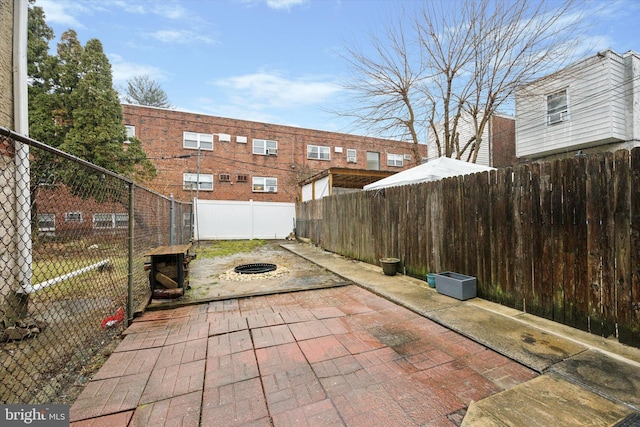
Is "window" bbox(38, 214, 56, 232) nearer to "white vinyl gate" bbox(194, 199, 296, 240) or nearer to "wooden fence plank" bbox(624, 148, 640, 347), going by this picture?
"wooden fence plank" bbox(624, 148, 640, 347)

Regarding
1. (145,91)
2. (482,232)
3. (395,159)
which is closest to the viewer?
(482,232)

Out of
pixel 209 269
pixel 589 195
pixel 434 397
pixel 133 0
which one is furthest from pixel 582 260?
pixel 133 0

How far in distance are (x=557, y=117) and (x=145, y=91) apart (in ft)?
93.0

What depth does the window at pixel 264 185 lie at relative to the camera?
16.2 metres

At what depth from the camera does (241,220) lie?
13.3 meters

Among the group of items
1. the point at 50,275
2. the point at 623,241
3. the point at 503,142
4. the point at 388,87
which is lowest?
the point at 50,275

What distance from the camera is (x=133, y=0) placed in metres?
6.07

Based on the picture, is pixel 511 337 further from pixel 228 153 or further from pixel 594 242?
pixel 228 153

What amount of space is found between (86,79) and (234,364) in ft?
39.9

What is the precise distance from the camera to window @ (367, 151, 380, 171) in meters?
19.7

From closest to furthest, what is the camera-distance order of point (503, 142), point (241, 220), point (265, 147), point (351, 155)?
point (503, 142)
point (241, 220)
point (265, 147)
point (351, 155)

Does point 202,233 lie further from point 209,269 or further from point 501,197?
point 501,197

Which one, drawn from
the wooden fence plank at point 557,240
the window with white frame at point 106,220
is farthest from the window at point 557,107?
the window with white frame at point 106,220
